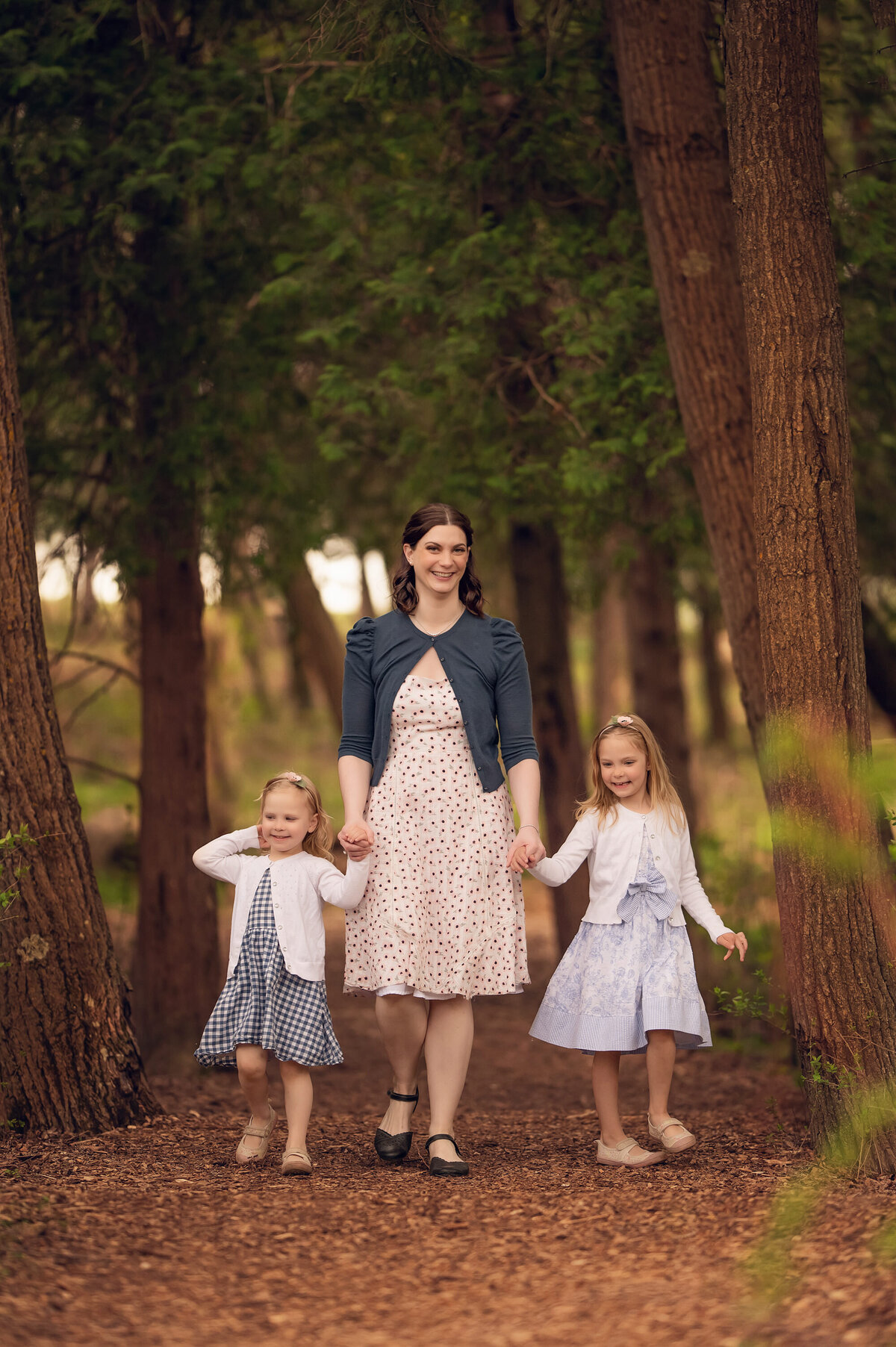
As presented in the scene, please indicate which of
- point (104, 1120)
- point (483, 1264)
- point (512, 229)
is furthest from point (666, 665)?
point (483, 1264)

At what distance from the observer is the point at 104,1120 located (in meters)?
4.73

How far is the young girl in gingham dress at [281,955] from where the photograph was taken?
4.14 meters

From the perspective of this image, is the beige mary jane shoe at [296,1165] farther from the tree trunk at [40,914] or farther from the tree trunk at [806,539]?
the tree trunk at [806,539]

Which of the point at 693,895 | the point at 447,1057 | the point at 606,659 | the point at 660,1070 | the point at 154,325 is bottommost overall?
the point at 660,1070

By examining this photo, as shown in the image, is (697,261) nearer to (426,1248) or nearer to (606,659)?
(426,1248)

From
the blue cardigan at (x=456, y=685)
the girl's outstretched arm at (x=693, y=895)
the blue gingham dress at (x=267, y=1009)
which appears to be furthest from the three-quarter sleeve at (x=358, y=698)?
the girl's outstretched arm at (x=693, y=895)

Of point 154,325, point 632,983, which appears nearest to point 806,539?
point 632,983

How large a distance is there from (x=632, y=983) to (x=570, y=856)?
1.52 ft

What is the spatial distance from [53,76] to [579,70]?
8.00 feet


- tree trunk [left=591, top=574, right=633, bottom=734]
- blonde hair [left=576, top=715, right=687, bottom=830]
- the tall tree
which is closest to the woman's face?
blonde hair [left=576, top=715, right=687, bottom=830]

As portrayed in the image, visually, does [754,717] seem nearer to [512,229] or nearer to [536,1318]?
[512,229]

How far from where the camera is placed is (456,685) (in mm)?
4305

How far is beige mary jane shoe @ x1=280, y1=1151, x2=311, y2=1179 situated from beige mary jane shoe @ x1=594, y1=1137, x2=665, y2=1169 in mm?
1023

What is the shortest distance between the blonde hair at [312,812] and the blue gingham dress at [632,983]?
892 millimetres
